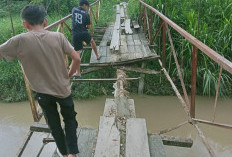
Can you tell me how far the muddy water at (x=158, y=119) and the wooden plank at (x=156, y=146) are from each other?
196 centimetres

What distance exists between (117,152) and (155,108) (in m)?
3.49

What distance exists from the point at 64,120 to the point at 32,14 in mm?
856

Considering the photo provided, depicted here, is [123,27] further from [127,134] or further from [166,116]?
[127,134]

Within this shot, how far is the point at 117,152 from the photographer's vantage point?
7.11ft

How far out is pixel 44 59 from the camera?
1.79 meters

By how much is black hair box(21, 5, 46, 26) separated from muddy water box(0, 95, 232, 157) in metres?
3.23

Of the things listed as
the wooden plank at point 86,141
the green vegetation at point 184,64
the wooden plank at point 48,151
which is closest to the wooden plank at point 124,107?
the wooden plank at point 86,141

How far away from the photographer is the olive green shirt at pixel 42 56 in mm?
1729

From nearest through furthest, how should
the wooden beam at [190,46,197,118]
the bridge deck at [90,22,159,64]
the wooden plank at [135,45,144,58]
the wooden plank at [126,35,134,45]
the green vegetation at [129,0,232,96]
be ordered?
the wooden beam at [190,46,197,118] < the bridge deck at [90,22,159,64] < the wooden plank at [135,45,144,58] < the green vegetation at [129,0,232,96] < the wooden plank at [126,35,134,45]

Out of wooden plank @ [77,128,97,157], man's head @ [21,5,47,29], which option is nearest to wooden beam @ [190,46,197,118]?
wooden plank @ [77,128,97,157]

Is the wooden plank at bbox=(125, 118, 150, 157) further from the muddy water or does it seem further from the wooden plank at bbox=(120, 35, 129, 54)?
the wooden plank at bbox=(120, 35, 129, 54)

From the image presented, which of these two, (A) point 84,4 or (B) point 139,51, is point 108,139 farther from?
(B) point 139,51

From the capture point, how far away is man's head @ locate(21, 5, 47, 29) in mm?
1713

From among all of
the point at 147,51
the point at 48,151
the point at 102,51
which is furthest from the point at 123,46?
the point at 48,151
